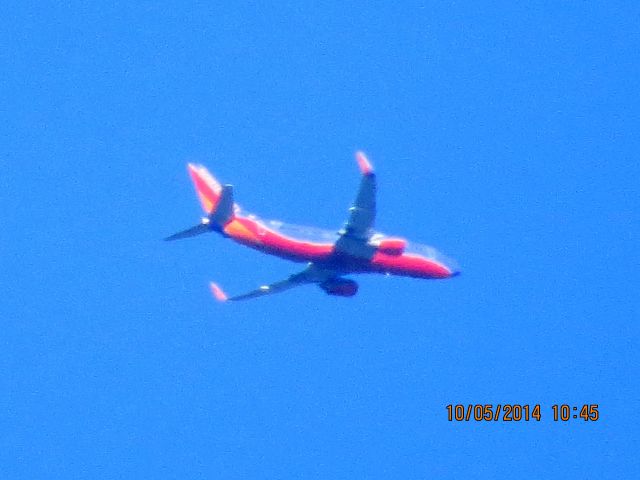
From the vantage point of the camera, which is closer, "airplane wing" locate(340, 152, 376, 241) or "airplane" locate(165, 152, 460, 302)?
"airplane wing" locate(340, 152, 376, 241)

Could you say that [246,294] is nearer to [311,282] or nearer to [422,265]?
[311,282]

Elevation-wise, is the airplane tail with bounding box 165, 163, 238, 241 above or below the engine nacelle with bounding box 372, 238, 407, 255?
above

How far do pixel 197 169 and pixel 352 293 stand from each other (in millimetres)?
11605

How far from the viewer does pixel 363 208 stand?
62.2 m

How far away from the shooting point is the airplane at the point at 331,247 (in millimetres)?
64062

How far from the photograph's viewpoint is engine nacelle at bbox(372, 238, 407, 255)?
64.9 m

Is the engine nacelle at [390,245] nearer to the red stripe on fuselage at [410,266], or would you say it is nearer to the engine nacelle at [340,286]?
the red stripe on fuselage at [410,266]

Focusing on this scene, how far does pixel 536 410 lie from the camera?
70688 mm

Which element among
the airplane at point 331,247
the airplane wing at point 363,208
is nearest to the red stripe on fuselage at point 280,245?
the airplane at point 331,247

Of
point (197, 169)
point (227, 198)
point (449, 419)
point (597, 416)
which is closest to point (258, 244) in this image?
point (227, 198)

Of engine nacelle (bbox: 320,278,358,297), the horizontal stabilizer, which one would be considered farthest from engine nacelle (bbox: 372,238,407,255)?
the horizontal stabilizer

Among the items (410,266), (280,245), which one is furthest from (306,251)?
(410,266)

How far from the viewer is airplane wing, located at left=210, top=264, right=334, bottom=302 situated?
69.9 metres

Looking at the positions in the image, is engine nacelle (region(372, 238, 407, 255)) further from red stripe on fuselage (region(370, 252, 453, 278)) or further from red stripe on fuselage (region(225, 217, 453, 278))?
red stripe on fuselage (region(370, 252, 453, 278))
